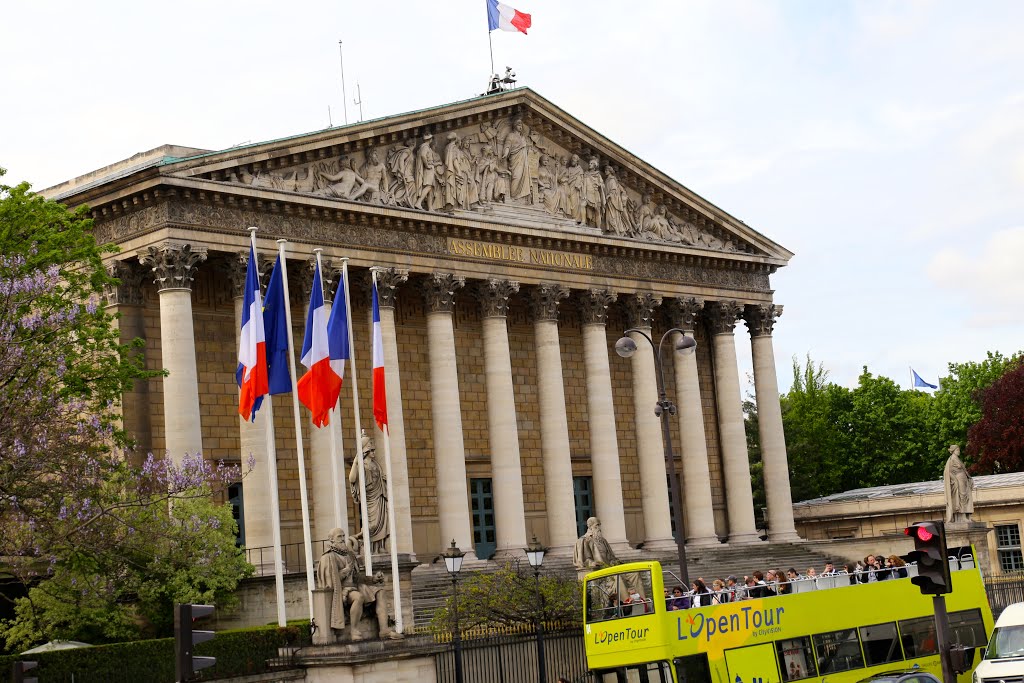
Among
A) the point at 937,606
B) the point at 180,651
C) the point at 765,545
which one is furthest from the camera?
the point at 765,545

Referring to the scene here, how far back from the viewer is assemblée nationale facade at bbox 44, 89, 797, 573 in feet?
128

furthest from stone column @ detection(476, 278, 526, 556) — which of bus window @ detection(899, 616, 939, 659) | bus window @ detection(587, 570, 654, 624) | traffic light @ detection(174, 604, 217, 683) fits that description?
traffic light @ detection(174, 604, 217, 683)

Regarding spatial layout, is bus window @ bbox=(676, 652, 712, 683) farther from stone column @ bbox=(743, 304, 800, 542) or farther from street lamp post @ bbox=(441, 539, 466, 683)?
stone column @ bbox=(743, 304, 800, 542)

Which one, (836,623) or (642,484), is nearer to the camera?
(836,623)

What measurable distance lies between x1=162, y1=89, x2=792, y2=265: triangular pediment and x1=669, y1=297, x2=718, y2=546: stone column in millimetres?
2667

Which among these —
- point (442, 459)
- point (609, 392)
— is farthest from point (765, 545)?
point (442, 459)

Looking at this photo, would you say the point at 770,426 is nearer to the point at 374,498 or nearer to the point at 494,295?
the point at 494,295

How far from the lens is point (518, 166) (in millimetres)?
47188

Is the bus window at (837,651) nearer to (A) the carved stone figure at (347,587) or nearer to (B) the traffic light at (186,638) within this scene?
(A) the carved stone figure at (347,587)

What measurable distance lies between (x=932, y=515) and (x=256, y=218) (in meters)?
31.2

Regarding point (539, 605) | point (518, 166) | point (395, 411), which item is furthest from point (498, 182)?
point (539, 605)

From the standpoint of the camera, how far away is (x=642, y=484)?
50.4 meters

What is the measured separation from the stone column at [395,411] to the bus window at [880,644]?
17227 mm

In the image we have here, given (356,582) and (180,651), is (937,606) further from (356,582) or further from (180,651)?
(356,582)
